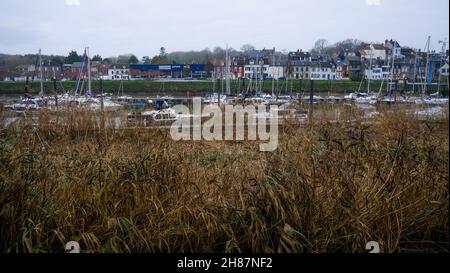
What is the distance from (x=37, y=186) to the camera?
2.32 meters

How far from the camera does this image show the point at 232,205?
7.69 feet

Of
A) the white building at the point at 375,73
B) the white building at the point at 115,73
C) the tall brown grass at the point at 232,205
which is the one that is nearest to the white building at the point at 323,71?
the white building at the point at 375,73

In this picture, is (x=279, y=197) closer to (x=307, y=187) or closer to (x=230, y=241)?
(x=307, y=187)

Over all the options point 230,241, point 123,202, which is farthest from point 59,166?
point 230,241

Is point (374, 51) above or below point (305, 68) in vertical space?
above

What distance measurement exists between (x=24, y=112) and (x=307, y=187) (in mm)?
3510

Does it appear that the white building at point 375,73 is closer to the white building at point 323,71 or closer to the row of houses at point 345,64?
the row of houses at point 345,64

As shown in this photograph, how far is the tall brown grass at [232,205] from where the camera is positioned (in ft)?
6.73

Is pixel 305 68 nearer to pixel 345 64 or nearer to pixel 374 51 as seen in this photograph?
pixel 345 64

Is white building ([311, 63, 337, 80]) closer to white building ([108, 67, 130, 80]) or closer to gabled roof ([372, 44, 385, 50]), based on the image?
gabled roof ([372, 44, 385, 50])

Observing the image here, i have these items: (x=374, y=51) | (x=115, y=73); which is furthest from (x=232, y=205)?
(x=115, y=73)

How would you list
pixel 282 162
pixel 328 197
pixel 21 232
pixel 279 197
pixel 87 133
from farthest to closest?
1. pixel 87 133
2. pixel 282 162
3. pixel 328 197
4. pixel 279 197
5. pixel 21 232

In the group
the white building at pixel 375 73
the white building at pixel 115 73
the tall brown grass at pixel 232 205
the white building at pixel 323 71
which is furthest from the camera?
the white building at pixel 323 71

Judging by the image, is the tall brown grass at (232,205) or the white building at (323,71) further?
the white building at (323,71)
